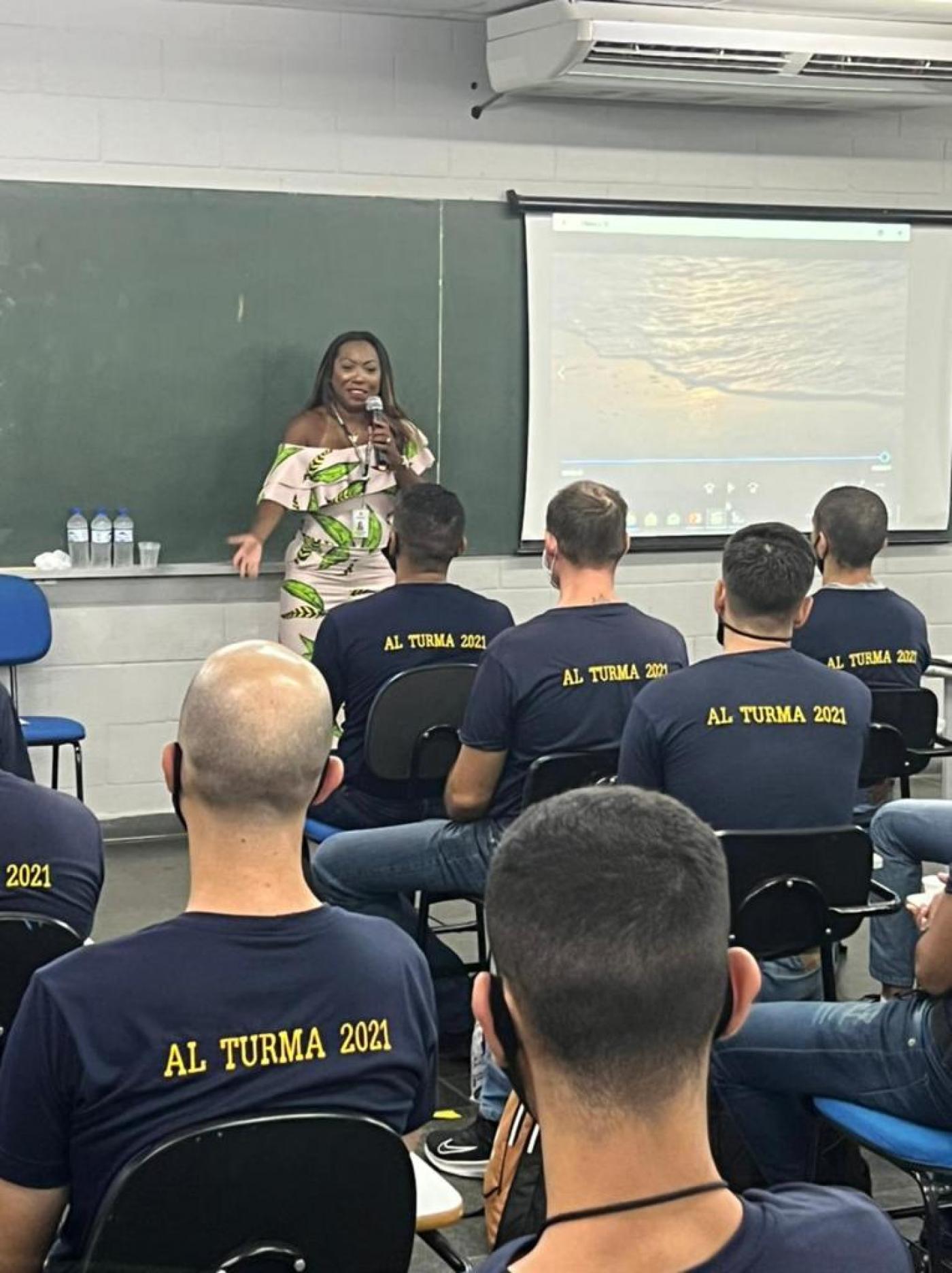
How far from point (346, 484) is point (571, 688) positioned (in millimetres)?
2368

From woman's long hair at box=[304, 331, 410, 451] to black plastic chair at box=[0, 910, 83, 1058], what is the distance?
12.2ft

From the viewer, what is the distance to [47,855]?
2625 millimetres

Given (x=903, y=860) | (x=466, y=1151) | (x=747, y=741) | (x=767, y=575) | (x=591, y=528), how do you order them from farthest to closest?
(x=903, y=860) < (x=591, y=528) < (x=466, y=1151) < (x=767, y=575) < (x=747, y=741)

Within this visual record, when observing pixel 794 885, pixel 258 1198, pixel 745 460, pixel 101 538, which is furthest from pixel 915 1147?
pixel 745 460

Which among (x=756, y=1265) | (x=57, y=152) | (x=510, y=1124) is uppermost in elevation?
(x=57, y=152)

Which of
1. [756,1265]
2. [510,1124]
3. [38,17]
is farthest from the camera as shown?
[38,17]

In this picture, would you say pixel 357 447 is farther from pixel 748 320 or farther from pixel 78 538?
pixel 748 320

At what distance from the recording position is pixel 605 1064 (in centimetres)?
118

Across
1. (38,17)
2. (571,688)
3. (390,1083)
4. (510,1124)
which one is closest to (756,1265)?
(390,1083)

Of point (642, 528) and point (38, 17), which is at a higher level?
point (38, 17)

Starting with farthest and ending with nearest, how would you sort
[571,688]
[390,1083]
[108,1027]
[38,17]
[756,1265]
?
A: [38,17], [571,688], [390,1083], [108,1027], [756,1265]

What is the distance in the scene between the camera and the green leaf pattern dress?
589 centimetres

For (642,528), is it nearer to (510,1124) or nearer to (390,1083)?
(510,1124)

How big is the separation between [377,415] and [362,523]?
37 cm
